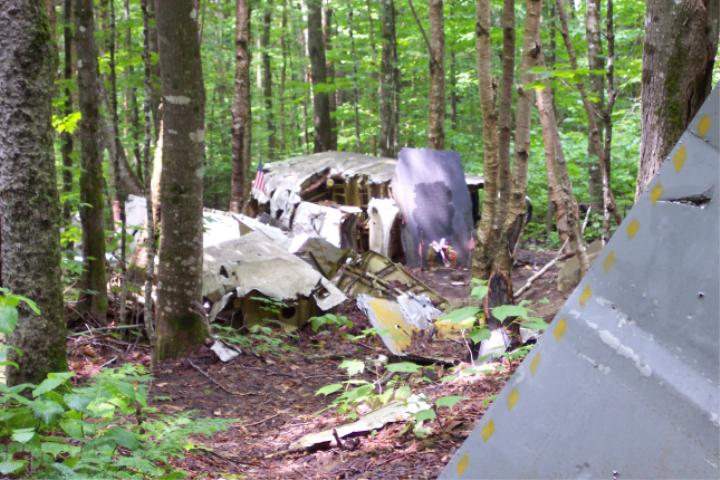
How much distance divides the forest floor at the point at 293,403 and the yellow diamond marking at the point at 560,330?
1.66 m

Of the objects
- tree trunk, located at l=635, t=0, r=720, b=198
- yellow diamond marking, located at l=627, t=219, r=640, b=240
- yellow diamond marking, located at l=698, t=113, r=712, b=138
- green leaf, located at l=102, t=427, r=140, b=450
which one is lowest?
green leaf, located at l=102, t=427, r=140, b=450

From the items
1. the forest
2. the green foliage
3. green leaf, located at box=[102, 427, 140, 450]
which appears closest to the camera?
green leaf, located at box=[102, 427, 140, 450]

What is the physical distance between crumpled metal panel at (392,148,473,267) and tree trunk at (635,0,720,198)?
1022 centimetres

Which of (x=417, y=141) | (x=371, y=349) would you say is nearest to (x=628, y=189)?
(x=417, y=141)

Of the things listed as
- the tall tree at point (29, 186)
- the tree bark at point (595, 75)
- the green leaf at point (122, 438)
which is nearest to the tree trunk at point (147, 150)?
the tall tree at point (29, 186)

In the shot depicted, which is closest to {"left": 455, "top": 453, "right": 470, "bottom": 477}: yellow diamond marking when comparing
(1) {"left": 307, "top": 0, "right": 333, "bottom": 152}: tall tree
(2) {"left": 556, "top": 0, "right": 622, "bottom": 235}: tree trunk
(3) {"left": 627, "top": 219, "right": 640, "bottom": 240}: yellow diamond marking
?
(3) {"left": 627, "top": 219, "right": 640, "bottom": 240}: yellow diamond marking

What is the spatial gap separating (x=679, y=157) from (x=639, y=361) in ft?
1.90

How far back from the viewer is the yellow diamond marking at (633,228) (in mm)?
1921

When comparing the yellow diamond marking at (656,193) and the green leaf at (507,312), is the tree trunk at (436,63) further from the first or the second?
the yellow diamond marking at (656,193)

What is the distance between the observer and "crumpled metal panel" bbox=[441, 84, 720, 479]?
1.71m

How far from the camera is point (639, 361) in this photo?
1.83 m

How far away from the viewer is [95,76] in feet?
24.7

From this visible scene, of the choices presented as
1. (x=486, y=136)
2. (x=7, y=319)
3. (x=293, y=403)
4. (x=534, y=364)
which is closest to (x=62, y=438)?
(x=7, y=319)

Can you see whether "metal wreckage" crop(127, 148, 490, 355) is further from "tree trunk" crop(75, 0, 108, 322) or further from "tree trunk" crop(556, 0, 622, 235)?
"tree trunk" crop(556, 0, 622, 235)
